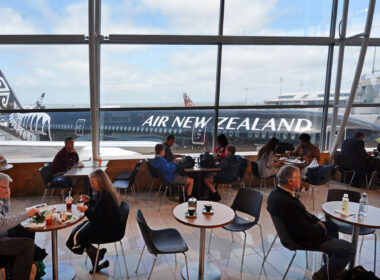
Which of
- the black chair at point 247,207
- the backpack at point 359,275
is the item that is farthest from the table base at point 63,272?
the backpack at point 359,275

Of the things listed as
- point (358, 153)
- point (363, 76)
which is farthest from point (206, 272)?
point (363, 76)

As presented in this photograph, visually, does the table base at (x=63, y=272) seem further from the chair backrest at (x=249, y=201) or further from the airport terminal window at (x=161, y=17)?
the airport terminal window at (x=161, y=17)

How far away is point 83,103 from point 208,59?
281 centimetres

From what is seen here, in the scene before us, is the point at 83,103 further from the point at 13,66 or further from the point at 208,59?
the point at 208,59

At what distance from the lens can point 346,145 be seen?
6.70 meters

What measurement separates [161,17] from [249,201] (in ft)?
14.1

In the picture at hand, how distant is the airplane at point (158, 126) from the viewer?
249 inches

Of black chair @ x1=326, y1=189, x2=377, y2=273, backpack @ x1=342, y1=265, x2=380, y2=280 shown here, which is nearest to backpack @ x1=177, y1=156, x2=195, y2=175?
black chair @ x1=326, y1=189, x2=377, y2=273

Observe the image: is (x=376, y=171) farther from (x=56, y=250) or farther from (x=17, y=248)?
(x=17, y=248)

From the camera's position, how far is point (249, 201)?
12.2ft

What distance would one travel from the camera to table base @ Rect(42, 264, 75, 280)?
3.19 meters

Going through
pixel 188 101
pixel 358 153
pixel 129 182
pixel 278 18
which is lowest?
pixel 129 182

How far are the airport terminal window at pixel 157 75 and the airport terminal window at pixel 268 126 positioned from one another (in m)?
0.98

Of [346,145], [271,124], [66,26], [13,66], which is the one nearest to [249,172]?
[271,124]
